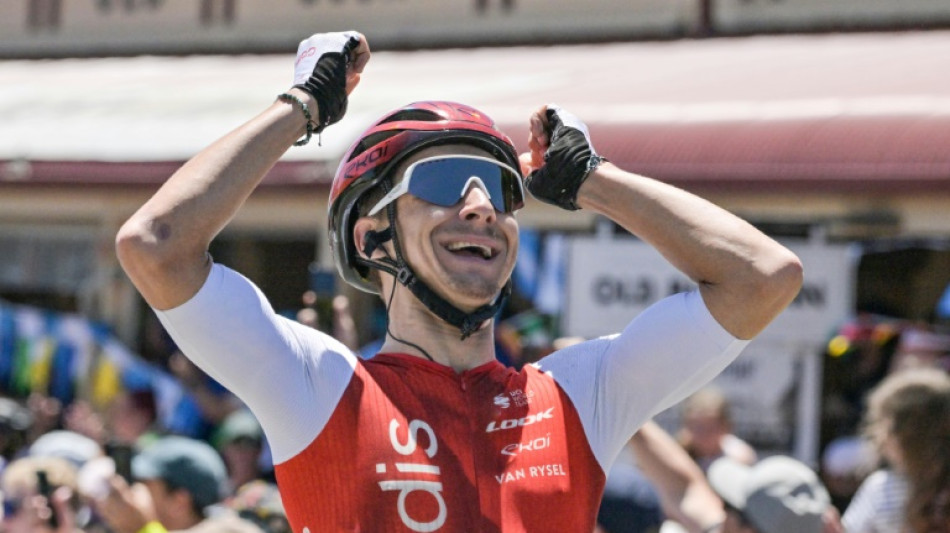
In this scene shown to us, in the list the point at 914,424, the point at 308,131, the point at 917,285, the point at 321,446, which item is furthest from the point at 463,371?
the point at 917,285

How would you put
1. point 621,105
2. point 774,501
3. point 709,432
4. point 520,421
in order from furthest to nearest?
point 621,105, point 709,432, point 774,501, point 520,421

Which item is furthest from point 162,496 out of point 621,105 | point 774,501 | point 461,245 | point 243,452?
point 621,105

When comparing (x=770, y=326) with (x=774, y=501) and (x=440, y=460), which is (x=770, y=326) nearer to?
(x=774, y=501)

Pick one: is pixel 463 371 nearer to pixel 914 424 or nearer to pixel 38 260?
pixel 914 424

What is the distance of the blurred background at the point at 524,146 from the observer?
695cm

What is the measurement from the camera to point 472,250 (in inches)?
109

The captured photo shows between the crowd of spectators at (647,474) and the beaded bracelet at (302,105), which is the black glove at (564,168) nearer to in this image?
the beaded bracelet at (302,105)

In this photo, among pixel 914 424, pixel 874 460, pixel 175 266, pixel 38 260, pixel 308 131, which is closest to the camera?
pixel 175 266

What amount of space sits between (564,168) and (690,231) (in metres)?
0.26

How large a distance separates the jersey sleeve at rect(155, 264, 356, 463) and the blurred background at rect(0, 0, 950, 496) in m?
1.59

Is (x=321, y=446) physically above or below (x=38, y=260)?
above

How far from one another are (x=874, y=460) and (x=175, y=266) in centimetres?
363

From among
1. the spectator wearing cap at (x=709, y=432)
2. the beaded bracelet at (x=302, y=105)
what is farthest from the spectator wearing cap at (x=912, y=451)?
the beaded bracelet at (x=302, y=105)

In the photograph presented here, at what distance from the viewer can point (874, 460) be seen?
18.0 ft
